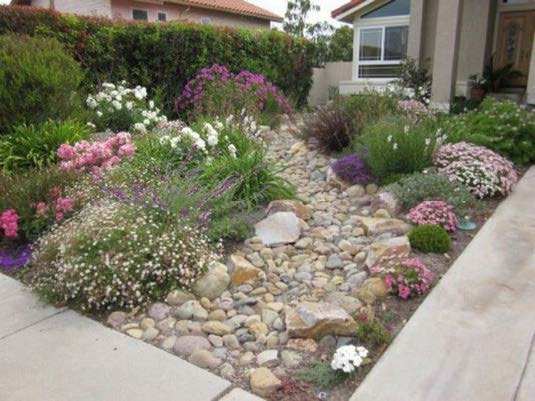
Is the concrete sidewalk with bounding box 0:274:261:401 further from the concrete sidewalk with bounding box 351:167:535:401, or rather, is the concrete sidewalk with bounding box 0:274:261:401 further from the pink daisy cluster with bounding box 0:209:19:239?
the pink daisy cluster with bounding box 0:209:19:239

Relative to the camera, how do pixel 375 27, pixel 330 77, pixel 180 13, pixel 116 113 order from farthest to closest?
1. pixel 180 13
2. pixel 330 77
3. pixel 375 27
4. pixel 116 113

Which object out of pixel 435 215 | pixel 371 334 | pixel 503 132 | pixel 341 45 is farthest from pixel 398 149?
pixel 341 45

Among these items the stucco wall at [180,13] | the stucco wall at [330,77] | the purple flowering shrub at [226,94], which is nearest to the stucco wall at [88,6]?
the stucco wall at [180,13]

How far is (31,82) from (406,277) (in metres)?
5.75

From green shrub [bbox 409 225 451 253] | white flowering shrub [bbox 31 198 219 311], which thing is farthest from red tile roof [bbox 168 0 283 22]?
green shrub [bbox 409 225 451 253]

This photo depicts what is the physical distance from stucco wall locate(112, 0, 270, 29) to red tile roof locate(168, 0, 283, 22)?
42cm

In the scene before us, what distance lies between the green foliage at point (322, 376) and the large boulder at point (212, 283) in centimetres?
115

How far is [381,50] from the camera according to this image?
14898mm

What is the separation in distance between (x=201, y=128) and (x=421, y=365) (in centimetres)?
452

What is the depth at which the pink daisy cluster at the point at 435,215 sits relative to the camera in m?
4.65

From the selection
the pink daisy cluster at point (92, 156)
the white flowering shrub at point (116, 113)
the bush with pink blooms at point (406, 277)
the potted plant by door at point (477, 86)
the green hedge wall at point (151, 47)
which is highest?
the green hedge wall at point (151, 47)

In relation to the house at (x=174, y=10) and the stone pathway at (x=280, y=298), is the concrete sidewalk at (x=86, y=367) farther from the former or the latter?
the house at (x=174, y=10)

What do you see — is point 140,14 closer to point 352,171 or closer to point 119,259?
point 352,171

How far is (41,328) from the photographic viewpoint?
3.28 metres
